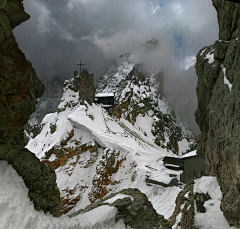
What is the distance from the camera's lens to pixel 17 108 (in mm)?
6262

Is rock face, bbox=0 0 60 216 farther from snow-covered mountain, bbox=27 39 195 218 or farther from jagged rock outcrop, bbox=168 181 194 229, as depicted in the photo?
snow-covered mountain, bbox=27 39 195 218

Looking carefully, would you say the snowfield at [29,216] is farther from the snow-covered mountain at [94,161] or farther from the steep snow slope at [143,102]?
the steep snow slope at [143,102]

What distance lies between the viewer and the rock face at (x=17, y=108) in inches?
233

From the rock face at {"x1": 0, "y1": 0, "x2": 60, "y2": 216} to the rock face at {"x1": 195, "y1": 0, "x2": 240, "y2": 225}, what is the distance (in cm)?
685

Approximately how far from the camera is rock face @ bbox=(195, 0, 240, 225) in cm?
747

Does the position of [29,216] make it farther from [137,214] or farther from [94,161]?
[94,161]

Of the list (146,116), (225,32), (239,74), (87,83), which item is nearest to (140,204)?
(239,74)

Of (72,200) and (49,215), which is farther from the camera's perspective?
(72,200)

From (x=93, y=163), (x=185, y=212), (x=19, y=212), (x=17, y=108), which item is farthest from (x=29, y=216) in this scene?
(x=93, y=163)

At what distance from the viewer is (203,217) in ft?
34.2

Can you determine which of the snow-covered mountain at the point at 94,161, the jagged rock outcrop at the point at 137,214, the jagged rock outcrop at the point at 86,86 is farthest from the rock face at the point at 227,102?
the jagged rock outcrop at the point at 86,86

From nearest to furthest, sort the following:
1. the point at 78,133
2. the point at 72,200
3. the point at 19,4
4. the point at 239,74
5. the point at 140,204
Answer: the point at 19,4
the point at 239,74
the point at 140,204
the point at 72,200
the point at 78,133

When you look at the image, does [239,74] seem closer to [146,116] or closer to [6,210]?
[6,210]

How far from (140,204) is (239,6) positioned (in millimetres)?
9377
